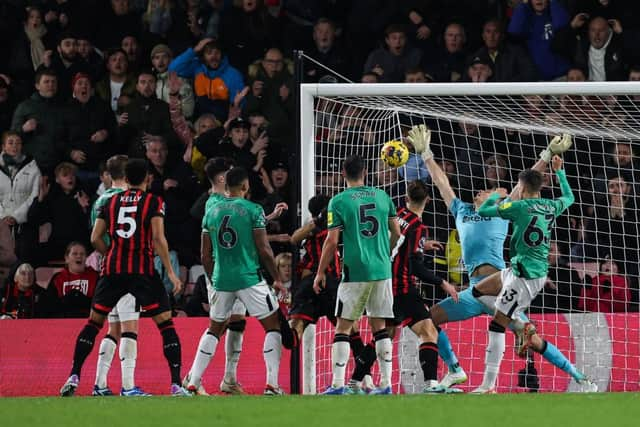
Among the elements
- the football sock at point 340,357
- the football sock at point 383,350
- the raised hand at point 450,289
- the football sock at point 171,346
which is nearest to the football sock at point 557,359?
the raised hand at point 450,289

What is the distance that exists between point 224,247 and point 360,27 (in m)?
6.32

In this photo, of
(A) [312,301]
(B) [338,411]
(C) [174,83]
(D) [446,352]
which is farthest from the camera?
(C) [174,83]

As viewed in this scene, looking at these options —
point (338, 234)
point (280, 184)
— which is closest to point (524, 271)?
point (338, 234)

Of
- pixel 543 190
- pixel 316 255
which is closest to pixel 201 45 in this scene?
pixel 543 190

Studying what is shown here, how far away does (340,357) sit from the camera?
10.6 meters

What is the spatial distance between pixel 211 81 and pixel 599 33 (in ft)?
14.9

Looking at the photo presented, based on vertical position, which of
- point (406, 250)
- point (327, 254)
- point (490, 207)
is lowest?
point (327, 254)

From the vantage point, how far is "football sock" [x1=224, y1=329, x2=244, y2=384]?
1117cm

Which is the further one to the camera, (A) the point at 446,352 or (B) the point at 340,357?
(A) the point at 446,352

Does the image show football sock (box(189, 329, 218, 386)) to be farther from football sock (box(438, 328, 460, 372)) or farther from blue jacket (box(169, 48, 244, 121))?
blue jacket (box(169, 48, 244, 121))

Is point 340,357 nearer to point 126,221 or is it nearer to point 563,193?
point 126,221

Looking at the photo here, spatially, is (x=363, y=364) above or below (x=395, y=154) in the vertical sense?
below

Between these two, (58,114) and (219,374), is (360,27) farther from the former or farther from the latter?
(219,374)

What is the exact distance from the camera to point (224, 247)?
10.7 metres
